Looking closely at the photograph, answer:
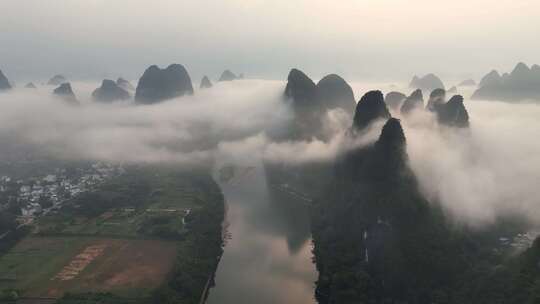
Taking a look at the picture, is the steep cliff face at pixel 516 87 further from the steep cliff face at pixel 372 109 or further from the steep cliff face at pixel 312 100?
the steep cliff face at pixel 372 109

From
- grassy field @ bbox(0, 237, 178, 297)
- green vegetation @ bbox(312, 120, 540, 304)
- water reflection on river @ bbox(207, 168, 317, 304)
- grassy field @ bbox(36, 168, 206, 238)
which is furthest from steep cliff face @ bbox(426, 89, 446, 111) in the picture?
grassy field @ bbox(0, 237, 178, 297)

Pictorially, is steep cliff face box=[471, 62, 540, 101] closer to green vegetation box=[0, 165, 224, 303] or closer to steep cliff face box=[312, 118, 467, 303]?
steep cliff face box=[312, 118, 467, 303]

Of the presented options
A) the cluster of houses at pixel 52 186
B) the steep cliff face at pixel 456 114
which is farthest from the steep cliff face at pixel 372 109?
the cluster of houses at pixel 52 186

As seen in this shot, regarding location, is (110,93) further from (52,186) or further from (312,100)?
(312,100)

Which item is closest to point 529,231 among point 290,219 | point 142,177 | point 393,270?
point 393,270

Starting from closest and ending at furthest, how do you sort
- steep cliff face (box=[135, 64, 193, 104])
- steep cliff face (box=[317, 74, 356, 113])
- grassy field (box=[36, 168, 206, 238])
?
grassy field (box=[36, 168, 206, 238])
steep cliff face (box=[317, 74, 356, 113])
steep cliff face (box=[135, 64, 193, 104])

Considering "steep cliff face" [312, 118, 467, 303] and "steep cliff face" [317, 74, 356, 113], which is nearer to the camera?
"steep cliff face" [312, 118, 467, 303]
